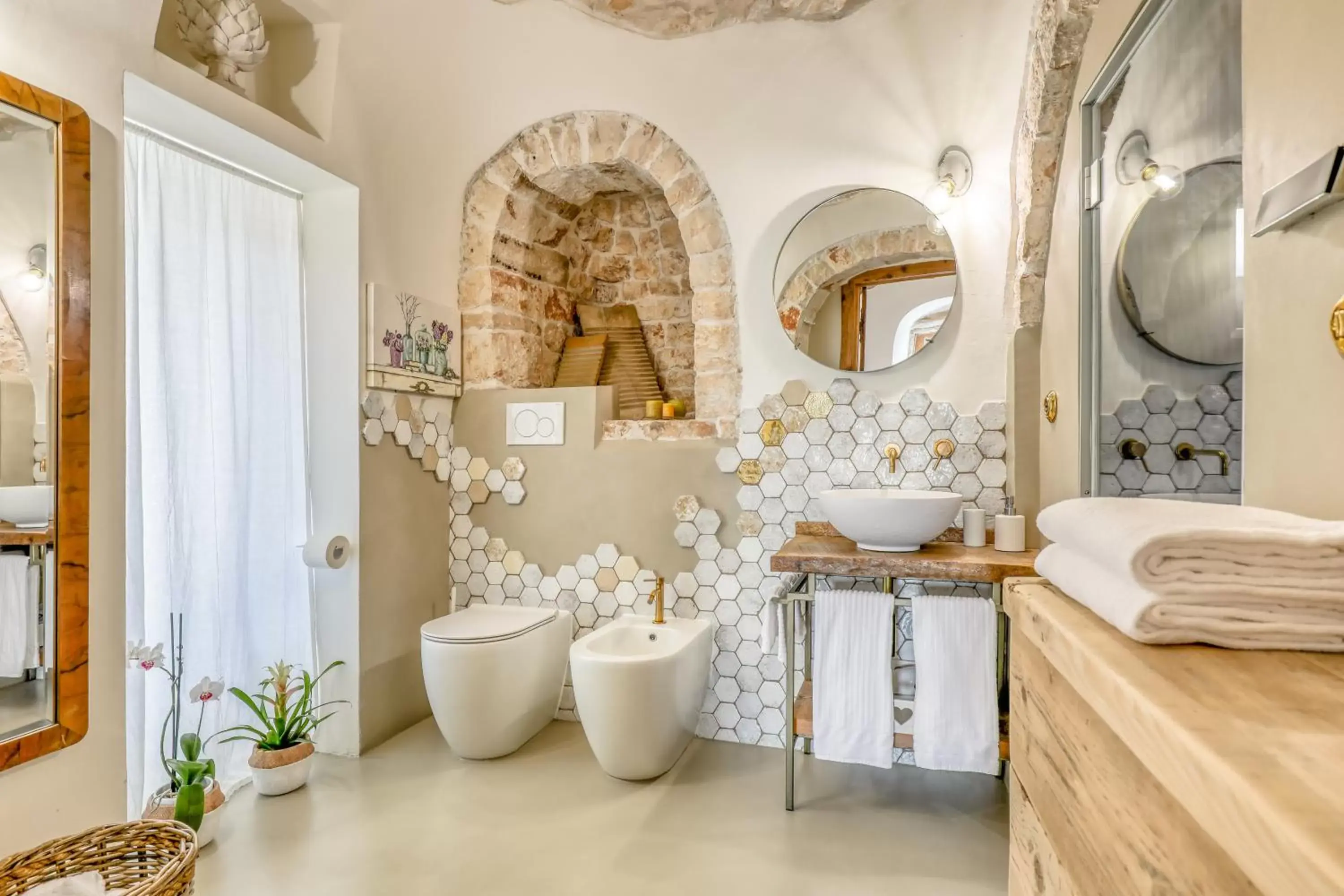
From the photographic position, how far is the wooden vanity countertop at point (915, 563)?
6.47 feet

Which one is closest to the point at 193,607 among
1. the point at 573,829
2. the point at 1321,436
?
the point at 573,829

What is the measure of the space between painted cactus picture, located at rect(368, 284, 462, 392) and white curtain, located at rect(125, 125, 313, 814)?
268 millimetres

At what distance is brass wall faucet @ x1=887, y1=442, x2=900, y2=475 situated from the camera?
8.36 feet

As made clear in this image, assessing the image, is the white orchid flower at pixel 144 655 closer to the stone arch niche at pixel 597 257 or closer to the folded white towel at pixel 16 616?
the folded white towel at pixel 16 616

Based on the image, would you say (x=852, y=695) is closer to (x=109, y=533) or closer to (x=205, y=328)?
(x=109, y=533)

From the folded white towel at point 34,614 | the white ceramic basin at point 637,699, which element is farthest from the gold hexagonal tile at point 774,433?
the folded white towel at point 34,614

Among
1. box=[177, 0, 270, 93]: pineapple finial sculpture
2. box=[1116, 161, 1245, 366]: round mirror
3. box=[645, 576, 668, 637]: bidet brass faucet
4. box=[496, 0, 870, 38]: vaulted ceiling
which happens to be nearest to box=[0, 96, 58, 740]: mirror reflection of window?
box=[177, 0, 270, 93]: pineapple finial sculpture

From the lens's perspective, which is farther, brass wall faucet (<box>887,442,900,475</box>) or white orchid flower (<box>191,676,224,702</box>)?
brass wall faucet (<box>887,442,900,475</box>)

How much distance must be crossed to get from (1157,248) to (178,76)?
2410mm

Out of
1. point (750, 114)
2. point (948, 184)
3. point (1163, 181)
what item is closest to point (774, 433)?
point (948, 184)

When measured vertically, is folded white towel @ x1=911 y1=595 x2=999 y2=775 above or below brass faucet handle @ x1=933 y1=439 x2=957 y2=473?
below

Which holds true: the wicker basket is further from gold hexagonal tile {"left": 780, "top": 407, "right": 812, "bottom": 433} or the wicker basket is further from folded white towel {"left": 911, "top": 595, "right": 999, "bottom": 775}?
gold hexagonal tile {"left": 780, "top": 407, "right": 812, "bottom": 433}

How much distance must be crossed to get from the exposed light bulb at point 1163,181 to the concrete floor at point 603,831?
5.59 ft

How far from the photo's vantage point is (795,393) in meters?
2.67
